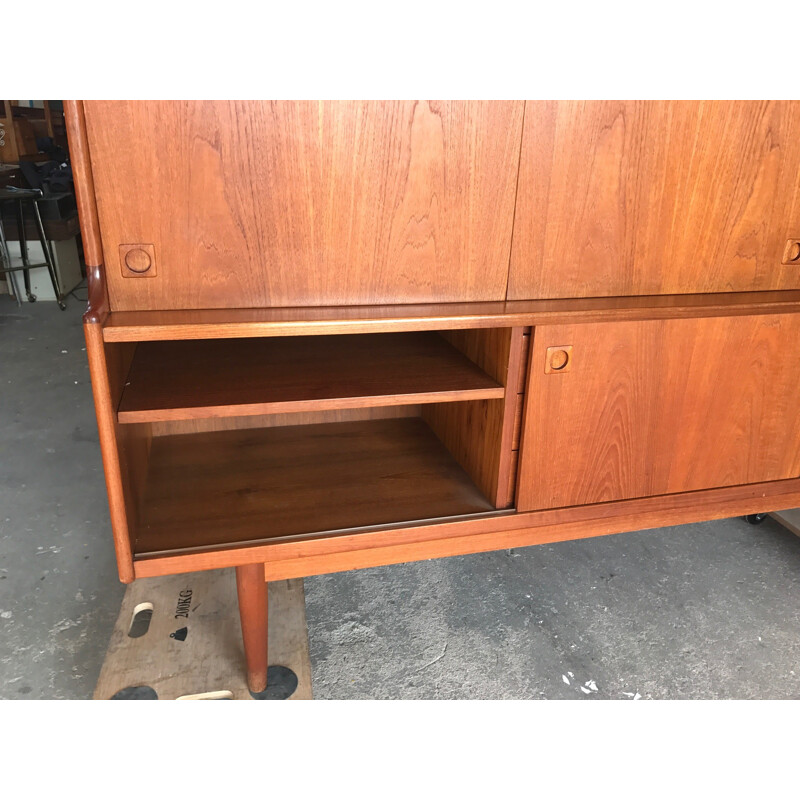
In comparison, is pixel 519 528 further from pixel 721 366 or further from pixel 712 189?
pixel 712 189

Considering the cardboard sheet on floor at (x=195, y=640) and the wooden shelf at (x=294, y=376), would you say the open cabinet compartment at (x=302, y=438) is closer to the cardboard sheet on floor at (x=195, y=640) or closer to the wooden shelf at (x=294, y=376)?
the wooden shelf at (x=294, y=376)

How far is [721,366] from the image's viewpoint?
1047 millimetres

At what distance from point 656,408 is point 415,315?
0.44 m

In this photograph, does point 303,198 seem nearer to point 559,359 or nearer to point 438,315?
point 438,315

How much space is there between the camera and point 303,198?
850mm

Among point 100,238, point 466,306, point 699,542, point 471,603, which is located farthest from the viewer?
point 699,542

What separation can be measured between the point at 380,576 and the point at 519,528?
1.57 ft

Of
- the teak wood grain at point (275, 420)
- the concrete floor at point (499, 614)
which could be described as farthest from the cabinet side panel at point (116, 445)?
the concrete floor at point (499, 614)

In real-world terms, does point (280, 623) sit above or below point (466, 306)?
below

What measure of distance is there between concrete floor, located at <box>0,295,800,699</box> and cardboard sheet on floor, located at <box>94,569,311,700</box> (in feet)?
0.17

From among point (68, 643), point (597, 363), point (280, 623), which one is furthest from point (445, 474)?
point (68, 643)

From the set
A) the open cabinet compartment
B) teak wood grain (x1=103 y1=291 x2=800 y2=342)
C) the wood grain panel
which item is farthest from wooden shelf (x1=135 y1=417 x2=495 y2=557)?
teak wood grain (x1=103 y1=291 x2=800 y2=342)

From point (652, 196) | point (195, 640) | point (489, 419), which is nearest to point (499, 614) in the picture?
point (489, 419)

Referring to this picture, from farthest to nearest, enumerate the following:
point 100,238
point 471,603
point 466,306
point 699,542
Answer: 1. point 699,542
2. point 471,603
3. point 466,306
4. point 100,238
